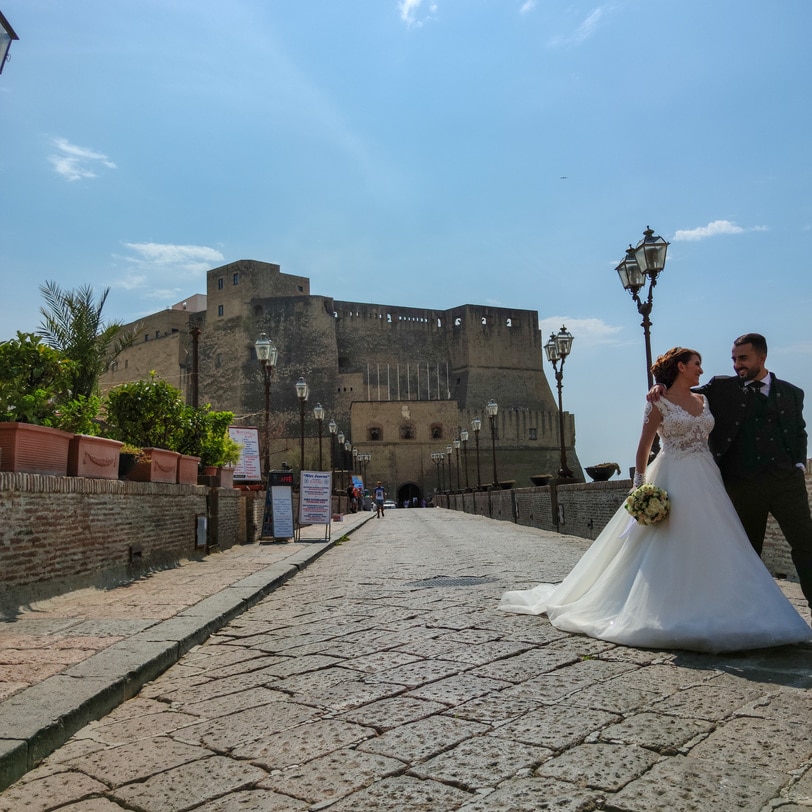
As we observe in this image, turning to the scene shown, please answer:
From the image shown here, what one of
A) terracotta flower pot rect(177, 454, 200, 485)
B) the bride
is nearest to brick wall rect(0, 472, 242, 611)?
terracotta flower pot rect(177, 454, 200, 485)

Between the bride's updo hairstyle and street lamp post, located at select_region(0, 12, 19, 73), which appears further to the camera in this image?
the bride's updo hairstyle

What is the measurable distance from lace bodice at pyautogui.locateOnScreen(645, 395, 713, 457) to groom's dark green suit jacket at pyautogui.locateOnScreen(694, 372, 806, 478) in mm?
64

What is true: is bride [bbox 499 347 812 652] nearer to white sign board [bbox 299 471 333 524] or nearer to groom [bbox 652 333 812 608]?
groom [bbox 652 333 812 608]

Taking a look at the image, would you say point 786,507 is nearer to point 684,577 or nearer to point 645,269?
point 684,577

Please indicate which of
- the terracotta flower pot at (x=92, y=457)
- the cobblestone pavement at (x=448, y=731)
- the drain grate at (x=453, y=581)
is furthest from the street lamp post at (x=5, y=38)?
the drain grate at (x=453, y=581)

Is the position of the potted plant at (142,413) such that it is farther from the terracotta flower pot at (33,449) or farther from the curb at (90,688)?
the curb at (90,688)

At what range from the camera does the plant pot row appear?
5254 mm

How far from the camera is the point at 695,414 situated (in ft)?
13.2

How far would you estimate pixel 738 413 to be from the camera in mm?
3947

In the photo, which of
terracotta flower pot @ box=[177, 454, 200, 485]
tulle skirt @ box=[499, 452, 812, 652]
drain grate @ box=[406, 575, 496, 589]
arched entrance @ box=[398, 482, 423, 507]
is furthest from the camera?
arched entrance @ box=[398, 482, 423, 507]

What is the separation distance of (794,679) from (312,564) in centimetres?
768

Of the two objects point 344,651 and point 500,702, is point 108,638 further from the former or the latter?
point 500,702

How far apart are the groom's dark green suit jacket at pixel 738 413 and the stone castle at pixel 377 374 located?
49780 mm

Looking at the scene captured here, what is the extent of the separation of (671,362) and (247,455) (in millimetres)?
16778
